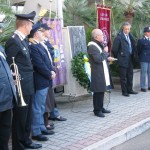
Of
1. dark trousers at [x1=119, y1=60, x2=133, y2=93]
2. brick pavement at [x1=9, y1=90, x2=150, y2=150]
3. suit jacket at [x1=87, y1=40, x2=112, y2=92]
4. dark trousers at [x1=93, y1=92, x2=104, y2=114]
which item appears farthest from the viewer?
dark trousers at [x1=119, y1=60, x2=133, y2=93]

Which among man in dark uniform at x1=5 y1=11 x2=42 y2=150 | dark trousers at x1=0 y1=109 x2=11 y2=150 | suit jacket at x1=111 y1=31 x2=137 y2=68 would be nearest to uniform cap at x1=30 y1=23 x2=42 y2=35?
man in dark uniform at x1=5 y1=11 x2=42 y2=150

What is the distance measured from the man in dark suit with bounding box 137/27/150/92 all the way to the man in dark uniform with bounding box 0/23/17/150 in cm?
564

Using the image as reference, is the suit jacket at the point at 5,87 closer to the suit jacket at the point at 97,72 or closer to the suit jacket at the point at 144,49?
the suit jacket at the point at 97,72

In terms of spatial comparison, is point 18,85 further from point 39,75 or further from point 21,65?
point 39,75

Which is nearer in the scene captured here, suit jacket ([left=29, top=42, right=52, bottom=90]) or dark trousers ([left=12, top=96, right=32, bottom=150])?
dark trousers ([left=12, top=96, right=32, bottom=150])

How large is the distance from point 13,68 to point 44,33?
1.55 metres

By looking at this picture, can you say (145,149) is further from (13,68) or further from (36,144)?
(13,68)

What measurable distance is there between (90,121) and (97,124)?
243mm

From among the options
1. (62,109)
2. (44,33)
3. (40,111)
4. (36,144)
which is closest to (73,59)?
(62,109)

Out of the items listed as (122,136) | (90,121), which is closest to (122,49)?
(90,121)

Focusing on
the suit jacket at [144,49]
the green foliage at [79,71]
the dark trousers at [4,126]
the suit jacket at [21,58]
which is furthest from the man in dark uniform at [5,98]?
the suit jacket at [144,49]

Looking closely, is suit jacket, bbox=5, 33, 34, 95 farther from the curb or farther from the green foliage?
the green foliage

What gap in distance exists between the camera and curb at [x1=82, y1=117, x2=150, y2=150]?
17.4 ft

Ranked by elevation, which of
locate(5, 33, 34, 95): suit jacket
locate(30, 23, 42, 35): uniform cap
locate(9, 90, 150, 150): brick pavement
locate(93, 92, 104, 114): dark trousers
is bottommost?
locate(9, 90, 150, 150): brick pavement
